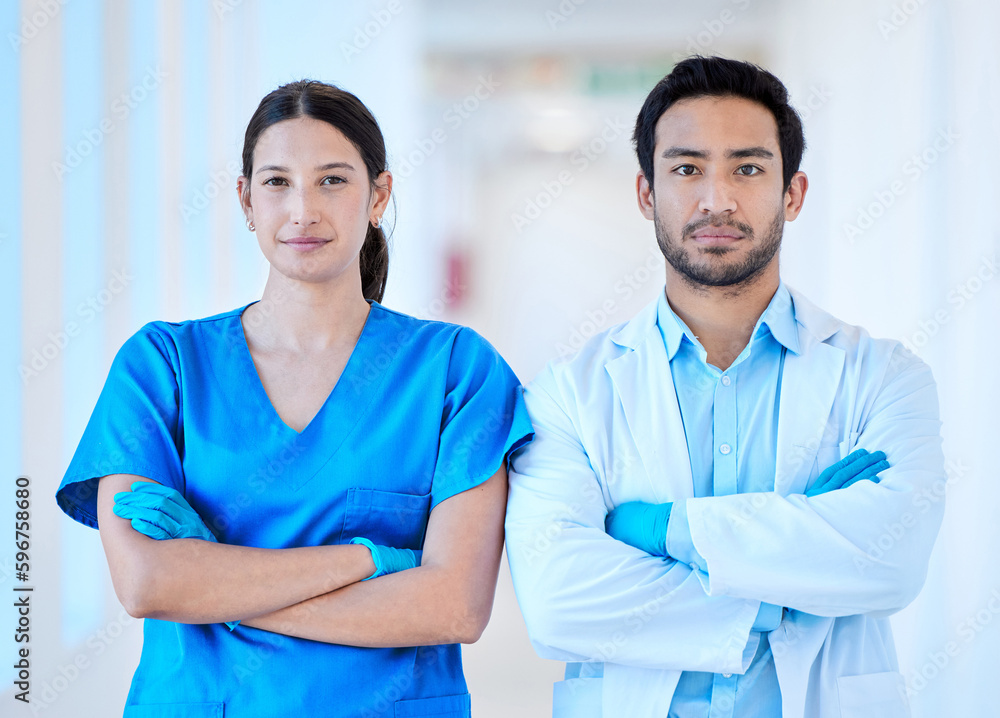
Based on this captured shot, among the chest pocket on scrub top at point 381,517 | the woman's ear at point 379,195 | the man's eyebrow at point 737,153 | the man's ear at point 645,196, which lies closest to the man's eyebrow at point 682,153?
the man's eyebrow at point 737,153

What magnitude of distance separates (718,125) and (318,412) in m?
0.80

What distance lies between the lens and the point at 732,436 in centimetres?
138

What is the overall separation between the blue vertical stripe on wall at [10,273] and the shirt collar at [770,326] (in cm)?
127

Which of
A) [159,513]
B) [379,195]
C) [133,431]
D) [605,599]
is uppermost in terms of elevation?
[379,195]

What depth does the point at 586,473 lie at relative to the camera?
135 cm

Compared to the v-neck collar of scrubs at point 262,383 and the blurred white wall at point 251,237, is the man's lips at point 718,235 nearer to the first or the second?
the v-neck collar of scrubs at point 262,383

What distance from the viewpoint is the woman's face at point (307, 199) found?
1412mm

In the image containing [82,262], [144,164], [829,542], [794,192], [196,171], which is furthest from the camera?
[196,171]

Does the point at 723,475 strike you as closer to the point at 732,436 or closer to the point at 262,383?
the point at 732,436

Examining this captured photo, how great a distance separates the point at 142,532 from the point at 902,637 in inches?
76.0

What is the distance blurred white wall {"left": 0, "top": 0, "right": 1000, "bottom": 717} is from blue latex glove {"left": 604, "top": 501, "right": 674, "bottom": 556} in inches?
46.5

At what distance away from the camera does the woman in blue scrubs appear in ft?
4.10

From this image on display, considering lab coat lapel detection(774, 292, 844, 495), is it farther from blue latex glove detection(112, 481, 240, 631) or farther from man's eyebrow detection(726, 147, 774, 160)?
blue latex glove detection(112, 481, 240, 631)

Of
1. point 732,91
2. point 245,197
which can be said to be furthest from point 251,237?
point 732,91
